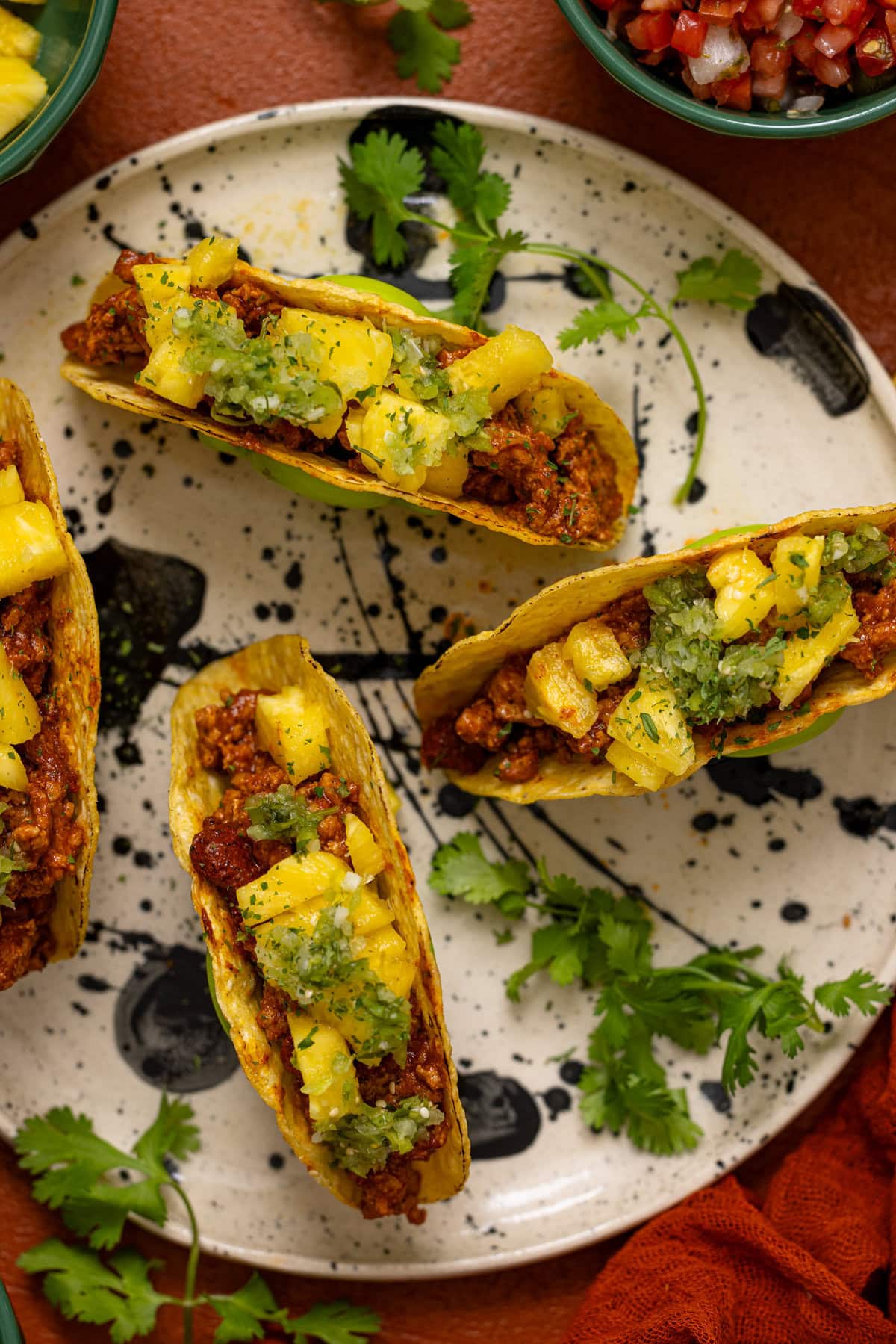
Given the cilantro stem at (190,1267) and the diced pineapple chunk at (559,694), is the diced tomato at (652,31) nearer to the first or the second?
the diced pineapple chunk at (559,694)

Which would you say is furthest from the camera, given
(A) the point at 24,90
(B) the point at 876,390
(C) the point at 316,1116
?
(B) the point at 876,390

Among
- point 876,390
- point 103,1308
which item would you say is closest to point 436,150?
point 876,390

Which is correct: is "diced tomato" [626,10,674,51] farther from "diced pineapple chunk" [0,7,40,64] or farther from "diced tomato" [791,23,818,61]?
"diced pineapple chunk" [0,7,40,64]

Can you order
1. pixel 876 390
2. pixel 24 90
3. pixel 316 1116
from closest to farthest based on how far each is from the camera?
pixel 316 1116, pixel 24 90, pixel 876 390

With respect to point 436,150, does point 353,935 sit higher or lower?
lower

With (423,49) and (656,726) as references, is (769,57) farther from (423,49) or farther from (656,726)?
(656,726)

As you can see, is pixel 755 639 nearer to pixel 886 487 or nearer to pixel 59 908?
pixel 886 487
